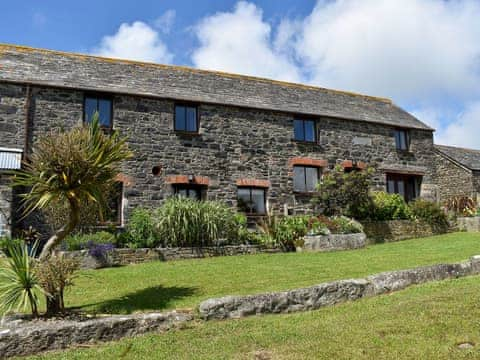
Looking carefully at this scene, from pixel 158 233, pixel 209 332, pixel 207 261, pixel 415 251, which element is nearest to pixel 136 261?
pixel 158 233

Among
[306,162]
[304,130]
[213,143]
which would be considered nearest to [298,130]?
[304,130]

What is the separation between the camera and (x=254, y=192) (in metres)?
16.7

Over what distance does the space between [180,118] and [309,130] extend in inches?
225

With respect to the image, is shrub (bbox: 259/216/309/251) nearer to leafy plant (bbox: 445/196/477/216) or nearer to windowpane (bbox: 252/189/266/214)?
windowpane (bbox: 252/189/266/214)

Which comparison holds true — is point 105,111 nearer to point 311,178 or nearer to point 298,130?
point 298,130

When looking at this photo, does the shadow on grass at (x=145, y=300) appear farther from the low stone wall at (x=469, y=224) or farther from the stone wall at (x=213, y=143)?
the low stone wall at (x=469, y=224)

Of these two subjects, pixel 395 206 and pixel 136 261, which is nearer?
pixel 136 261

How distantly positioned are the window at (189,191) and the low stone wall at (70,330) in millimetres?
9658

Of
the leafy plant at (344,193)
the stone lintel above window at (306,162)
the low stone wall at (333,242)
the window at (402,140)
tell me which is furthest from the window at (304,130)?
the low stone wall at (333,242)

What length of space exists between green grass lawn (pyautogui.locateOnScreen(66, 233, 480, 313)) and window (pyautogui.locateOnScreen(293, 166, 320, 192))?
5.17 m

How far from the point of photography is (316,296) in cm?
664

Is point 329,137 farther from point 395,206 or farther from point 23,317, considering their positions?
point 23,317

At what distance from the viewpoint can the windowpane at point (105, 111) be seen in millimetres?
14876

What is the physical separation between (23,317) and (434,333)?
5548mm
